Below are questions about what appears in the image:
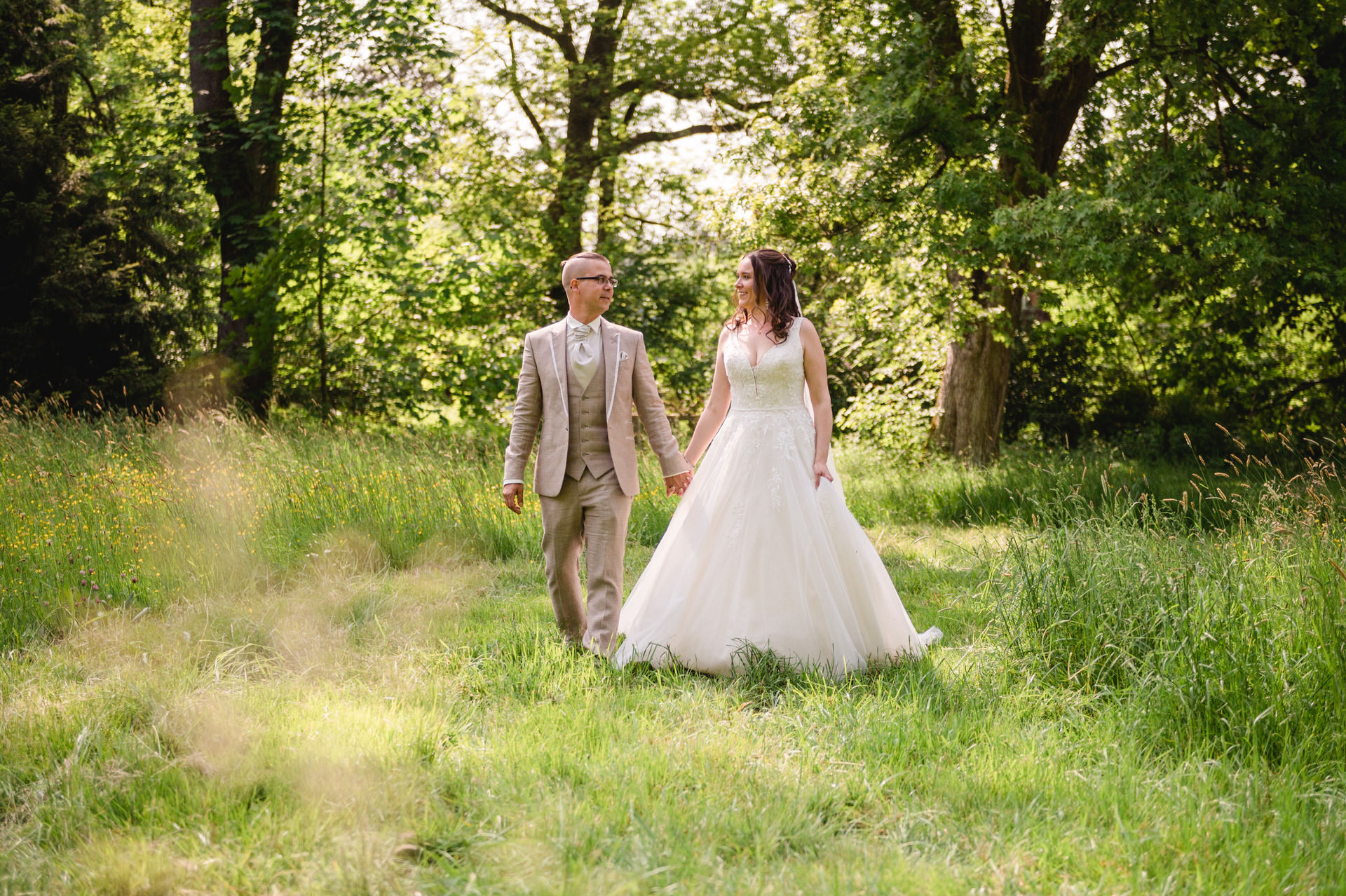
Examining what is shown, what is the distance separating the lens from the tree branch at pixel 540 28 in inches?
707

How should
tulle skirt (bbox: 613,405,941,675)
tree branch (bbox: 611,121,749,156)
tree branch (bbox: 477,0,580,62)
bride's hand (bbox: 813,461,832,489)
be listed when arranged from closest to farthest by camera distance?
tulle skirt (bbox: 613,405,941,675) → bride's hand (bbox: 813,461,832,489) → tree branch (bbox: 477,0,580,62) → tree branch (bbox: 611,121,749,156)

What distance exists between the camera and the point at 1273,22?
882cm

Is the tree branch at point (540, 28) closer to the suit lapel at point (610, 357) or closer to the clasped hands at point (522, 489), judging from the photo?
the suit lapel at point (610, 357)

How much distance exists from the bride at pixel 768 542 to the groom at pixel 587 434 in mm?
318

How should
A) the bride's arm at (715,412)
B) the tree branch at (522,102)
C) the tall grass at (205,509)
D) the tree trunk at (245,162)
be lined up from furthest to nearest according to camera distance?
the tree branch at (522,102) < the tree trunk at (245,162) < the tall grass at (205,509) < the bride's arm at (715,412)

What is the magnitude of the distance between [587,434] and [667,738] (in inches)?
68.9

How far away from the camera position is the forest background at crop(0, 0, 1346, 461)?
30.3 ft

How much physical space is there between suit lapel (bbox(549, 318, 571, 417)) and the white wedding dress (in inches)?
34.5

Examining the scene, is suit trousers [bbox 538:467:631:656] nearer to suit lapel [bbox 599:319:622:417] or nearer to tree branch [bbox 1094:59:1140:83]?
suit lapel [bbox 599:319:622:417]

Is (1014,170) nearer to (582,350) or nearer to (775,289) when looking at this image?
(775,289)

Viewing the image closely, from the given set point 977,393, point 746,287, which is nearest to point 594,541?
point 746,287

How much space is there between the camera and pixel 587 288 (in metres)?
5.09

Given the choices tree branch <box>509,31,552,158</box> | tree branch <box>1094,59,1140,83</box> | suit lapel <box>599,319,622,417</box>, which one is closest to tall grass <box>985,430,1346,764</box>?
suit lapel <box>599,319,622,417</box>

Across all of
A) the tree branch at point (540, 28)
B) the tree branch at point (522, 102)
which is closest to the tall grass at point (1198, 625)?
the tree branch at point (522, 102)
